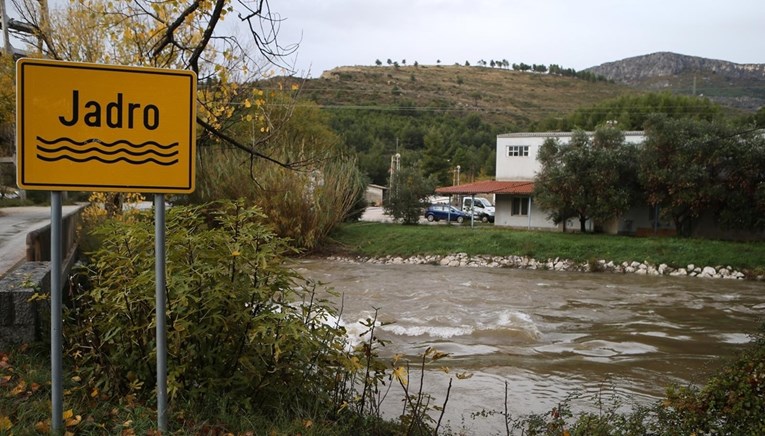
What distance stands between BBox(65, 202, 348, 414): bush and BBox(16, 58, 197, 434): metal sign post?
80cm

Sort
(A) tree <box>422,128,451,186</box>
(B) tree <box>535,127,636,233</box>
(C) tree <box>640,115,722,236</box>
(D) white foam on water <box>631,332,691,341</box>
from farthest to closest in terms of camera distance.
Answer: (A) tree <box>422,128,451,186</box>
(B) tree <box>535,127,636,233</box>
(C) tree <box>640,115,722,236</box>
(D) white foam on water <box>631,332,691,341</box>

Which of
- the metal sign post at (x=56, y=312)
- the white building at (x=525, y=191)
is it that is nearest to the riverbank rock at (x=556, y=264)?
the white building at (x=525, y=191)

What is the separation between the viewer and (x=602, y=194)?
35.3 metres

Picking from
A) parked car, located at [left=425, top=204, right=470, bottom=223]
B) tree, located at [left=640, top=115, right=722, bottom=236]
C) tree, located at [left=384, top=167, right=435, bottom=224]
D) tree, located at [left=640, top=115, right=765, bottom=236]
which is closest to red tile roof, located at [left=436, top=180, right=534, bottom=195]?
tree, located at [left=384, top=167, right=435, bottom=224]

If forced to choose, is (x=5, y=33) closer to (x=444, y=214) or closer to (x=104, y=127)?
(x=104, y=127)

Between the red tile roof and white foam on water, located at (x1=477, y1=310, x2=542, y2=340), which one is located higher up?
the red tile roof

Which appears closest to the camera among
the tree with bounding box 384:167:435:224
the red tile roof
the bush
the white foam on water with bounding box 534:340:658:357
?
the bush

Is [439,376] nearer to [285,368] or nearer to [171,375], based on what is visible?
[285,368]

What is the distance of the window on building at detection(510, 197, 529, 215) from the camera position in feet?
139

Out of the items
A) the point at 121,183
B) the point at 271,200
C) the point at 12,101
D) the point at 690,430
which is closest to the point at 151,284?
the point at 121,183

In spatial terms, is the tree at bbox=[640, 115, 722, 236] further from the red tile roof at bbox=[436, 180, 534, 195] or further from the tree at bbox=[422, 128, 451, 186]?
the tree at bbox=[422, 128, 451, 186]

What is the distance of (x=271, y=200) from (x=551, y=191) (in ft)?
49.2

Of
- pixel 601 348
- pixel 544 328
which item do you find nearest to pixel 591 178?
pixel 544 328

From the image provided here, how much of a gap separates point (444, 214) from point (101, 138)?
4836cm
